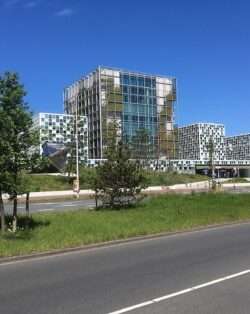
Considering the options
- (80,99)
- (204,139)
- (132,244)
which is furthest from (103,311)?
(204,139)

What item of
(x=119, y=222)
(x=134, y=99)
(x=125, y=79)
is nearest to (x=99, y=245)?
(x=119, y=222)

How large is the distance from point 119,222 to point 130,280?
9512 mm

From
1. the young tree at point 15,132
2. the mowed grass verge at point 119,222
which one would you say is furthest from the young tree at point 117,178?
the young tree at point 15,132

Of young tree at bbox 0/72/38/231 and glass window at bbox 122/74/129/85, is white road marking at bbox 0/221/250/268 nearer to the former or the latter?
young tree at bbox 0/72/38/231

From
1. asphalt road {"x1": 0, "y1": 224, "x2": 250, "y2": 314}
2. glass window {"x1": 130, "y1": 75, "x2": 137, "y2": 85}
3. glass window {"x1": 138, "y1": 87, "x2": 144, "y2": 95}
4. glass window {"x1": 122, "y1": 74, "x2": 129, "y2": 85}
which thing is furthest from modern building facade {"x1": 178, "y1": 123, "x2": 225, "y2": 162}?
asphalt road {"x1": 0, "y1": 224, "x2": 250, "y2": 314}

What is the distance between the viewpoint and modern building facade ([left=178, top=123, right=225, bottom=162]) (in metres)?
179

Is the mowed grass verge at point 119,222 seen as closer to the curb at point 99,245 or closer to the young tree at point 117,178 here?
the curb at point 99,245

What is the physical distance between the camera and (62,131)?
8462cm

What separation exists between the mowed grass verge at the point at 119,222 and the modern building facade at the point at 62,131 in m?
2.62

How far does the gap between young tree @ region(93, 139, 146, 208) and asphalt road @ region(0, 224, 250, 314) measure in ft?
32.8

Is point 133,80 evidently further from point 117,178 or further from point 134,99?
point 117,178

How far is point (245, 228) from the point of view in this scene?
806 inches

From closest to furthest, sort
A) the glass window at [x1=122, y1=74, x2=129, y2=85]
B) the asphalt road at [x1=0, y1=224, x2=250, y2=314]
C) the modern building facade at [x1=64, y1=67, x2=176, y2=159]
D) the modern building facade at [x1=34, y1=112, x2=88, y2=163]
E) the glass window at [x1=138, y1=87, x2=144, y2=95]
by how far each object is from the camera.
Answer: the asphalt road at [x1=0, y1=224, x2=250, y2=314] < the modern building facade at [x1=34, y1=112, x2=88, y2=163] < the modern building facade at [x1=64, y1=67, x2=176, y2=159] < the glass window at [x1=122, y1=74, x2=129, y2=85] < the glass window at [x1=138, y1=87, x2=144, y2=95]

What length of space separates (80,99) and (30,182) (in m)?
127
